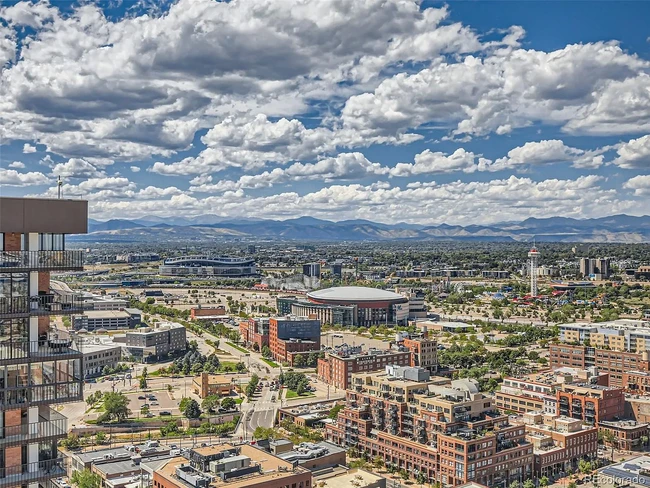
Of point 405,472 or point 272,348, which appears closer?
point 405,472

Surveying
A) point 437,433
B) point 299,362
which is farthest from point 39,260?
point 299,362

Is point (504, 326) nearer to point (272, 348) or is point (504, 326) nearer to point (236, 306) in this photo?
point (272, 348)

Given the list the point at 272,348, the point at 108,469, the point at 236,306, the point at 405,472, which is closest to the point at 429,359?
the point at 272,348

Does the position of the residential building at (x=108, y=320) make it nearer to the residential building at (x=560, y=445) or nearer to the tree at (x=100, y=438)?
the tree at (x=100, y=438)

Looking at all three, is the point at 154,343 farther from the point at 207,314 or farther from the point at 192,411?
the point at 207,314

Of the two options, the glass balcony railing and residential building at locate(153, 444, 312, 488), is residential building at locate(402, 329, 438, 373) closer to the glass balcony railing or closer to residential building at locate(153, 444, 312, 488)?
residential building at locate(153, 444, 312, 488)
